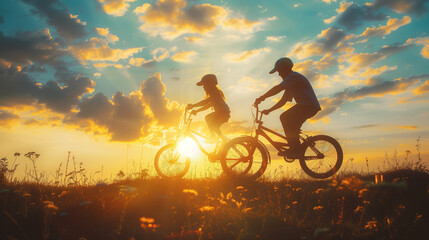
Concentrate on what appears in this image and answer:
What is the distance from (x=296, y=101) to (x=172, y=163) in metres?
4.07

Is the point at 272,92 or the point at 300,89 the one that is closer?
the point at 300,89

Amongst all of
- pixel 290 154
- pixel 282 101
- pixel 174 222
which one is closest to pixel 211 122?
pixel 282 101

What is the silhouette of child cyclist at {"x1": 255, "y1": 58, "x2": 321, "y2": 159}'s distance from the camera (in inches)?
303

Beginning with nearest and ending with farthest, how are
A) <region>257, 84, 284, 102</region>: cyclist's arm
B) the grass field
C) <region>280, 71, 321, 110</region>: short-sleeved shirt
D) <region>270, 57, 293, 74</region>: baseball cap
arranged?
the grass field < <region>280, 71, 321, 110</region>: short-sleeved shirt < <region>257, 84, 284, 102</region>: cyclist's arm < <region>270, 57, 293, 74</region>: baseball cap

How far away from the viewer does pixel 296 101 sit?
308 inches

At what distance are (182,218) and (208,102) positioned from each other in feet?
14.7

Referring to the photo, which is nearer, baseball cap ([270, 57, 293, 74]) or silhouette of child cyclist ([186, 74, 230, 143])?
baseball cap ([270, 57, 293, 74])

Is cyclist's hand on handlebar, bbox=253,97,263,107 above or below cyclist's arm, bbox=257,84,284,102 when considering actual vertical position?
below

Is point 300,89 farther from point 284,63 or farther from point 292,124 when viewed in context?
point 292,124

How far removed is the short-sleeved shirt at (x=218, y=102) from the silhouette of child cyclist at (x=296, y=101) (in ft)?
3.07

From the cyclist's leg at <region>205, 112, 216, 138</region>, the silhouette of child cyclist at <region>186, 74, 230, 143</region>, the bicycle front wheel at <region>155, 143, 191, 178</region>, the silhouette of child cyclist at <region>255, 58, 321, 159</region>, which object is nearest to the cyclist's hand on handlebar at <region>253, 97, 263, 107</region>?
the silhouette of child cyclist at <region>255, 58, 321, 159</region>

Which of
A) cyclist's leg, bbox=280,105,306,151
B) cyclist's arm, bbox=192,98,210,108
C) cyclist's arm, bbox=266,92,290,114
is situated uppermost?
cyclist's arm, bbox=192,98,210,108

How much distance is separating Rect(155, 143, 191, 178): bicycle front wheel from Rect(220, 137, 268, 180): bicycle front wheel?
134 cm

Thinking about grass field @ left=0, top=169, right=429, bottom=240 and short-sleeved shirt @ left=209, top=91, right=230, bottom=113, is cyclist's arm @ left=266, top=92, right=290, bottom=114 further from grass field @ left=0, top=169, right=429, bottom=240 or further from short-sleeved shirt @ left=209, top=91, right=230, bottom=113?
grass field @ left=0, top=169, right=429, bottom=240
